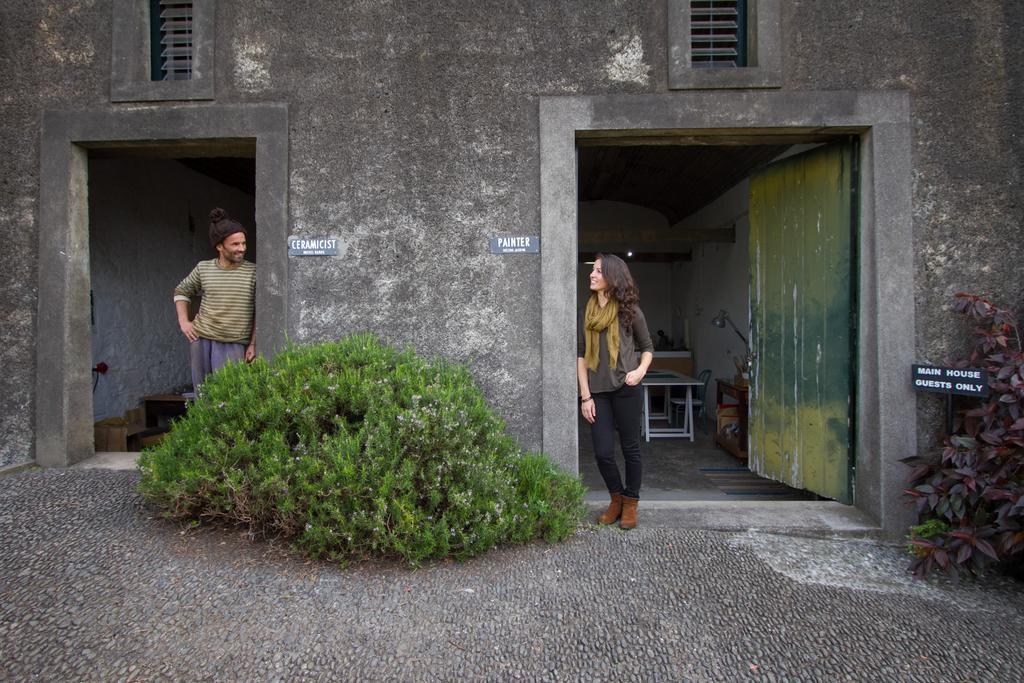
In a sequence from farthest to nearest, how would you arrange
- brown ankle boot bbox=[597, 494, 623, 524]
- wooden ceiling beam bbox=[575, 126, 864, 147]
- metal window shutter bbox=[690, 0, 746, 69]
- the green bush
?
metal window shutter bbox=[690, 0, 746, 69]
wooden ceiling beam bbox=[575, 126, 864, 147]
brown ankle boot bbox=[597, 494, 623, 524]
the green bush

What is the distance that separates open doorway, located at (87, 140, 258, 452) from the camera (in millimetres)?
6031

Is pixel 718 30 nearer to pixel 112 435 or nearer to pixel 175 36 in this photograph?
pixel 175 36

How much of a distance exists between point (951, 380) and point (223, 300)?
493 centimetres

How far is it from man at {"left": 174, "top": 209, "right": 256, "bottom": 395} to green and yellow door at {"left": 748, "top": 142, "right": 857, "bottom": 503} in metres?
4.23

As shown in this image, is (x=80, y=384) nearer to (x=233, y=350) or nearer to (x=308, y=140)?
(x=233, y=350)

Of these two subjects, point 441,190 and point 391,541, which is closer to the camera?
point 391,541

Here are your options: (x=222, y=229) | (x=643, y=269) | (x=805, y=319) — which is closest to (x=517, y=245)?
(x=222, y=229)

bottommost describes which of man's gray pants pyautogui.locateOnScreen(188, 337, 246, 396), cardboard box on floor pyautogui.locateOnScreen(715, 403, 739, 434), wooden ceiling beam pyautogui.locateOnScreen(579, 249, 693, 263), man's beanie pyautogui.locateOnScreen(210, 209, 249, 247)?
cardboard box on floor pyautogui.locateOnScreen(715, 403, 739, 434)

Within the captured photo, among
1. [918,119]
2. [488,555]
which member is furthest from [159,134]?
[918,119]

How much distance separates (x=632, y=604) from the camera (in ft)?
9.11

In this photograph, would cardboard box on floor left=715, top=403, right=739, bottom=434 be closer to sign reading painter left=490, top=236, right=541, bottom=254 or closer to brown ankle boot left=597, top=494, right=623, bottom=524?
brown ankle boot left=597, top=494, right=623, bottom=524

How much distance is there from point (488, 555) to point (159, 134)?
12.7ft

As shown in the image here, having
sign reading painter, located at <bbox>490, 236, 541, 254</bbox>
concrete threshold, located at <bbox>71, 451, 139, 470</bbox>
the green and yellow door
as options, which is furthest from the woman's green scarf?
concrete threshold, located at <bbox>71, 451, 139, 470</bbox>

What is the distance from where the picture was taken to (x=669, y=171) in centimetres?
893
